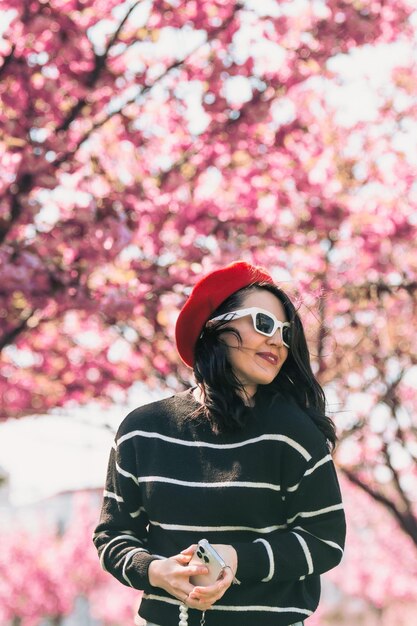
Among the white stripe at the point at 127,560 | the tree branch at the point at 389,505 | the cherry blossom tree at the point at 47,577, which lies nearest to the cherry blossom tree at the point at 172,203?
the tree branch at the point at 389,505

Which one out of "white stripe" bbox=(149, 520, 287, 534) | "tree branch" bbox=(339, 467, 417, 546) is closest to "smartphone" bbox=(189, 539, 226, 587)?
"white stripe" bbox=(149, 520, 287, 534)

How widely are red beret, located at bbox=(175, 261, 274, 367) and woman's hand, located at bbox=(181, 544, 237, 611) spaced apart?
0.53 meters

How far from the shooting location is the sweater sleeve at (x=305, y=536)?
5.97ft

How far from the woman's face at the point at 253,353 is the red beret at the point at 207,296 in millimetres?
51

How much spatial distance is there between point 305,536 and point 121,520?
412 mm

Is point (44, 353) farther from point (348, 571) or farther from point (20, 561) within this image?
point (348, 571)

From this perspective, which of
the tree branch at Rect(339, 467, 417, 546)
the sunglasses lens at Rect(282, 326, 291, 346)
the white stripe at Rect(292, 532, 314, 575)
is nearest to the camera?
the white stripe at Rect(292, 532, 314, 575)

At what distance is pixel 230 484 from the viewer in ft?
6.22

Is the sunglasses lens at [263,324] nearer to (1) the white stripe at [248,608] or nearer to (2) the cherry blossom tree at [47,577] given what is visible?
(1) the white stripe at [248,608]

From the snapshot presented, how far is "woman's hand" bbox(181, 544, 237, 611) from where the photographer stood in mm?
1732

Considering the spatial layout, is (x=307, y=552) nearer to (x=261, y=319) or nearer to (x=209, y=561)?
(x=209, y=561)

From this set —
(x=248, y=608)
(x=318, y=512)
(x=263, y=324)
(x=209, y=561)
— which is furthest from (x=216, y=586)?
(x=263, y=324)

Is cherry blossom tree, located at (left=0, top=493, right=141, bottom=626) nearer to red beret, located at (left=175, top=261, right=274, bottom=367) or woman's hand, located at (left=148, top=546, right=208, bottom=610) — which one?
red beret, located at (left=175, top=261, right=274, bottom=367)

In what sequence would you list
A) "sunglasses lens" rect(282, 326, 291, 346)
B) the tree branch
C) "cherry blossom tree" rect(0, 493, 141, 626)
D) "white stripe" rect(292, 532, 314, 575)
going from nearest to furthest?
"white stripe" rect(292, 532, 314, 575), "sunglasses lens" rect(282, 326, 291, 346), the tree branch, "cherry blossom tree" rect(0, 493, 141, 626)
